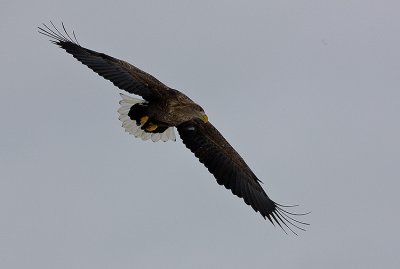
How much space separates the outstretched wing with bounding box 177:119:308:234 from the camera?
12.2m

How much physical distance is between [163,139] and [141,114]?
28.8 inches

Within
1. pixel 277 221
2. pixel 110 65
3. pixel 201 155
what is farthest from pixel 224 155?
pixel 110 65

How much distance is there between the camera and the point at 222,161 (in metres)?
12.4

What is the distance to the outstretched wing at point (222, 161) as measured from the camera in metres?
12.2

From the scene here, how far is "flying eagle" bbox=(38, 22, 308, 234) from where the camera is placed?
11430mm

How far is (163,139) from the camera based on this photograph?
499 inches

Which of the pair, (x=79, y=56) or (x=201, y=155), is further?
(x=201, y=155)

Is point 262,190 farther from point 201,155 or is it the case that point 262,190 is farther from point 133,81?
point 133,81

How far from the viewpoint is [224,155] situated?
12453 millimetres

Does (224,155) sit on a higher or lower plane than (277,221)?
higher

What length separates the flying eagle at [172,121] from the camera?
37.5 ft

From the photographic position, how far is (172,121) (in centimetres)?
1166

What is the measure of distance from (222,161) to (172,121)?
43.1 inches

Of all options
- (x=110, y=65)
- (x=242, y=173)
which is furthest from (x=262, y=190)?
(x=110, y=65)
